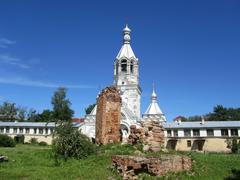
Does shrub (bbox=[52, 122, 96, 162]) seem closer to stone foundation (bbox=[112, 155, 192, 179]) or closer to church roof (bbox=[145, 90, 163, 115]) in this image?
stone foundation (bbox=[112, 155, 192, 179])

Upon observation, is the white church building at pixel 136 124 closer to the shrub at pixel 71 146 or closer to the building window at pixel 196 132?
the building window at pixel 196 132

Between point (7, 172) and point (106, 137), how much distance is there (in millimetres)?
8232

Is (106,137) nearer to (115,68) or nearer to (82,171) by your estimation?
(82,171)

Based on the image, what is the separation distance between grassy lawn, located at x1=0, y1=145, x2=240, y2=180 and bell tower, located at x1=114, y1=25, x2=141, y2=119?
1685 inches

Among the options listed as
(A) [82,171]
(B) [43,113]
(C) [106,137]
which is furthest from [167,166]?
(B) [43,113]

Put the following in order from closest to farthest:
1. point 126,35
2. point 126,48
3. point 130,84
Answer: point 130,84 < point 126,48 < point 126,35

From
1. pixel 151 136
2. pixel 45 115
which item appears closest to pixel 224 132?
pixel 151 136

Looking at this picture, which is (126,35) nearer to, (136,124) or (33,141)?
(136,124)

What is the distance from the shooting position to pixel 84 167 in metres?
18.0

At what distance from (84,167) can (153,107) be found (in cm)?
5059

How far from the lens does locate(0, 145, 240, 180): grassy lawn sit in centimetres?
1642

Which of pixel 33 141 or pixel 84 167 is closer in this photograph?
pixel 84 167

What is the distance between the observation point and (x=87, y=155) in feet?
66.9

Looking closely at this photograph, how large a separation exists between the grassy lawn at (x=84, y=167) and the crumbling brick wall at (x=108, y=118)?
4.81 ft
